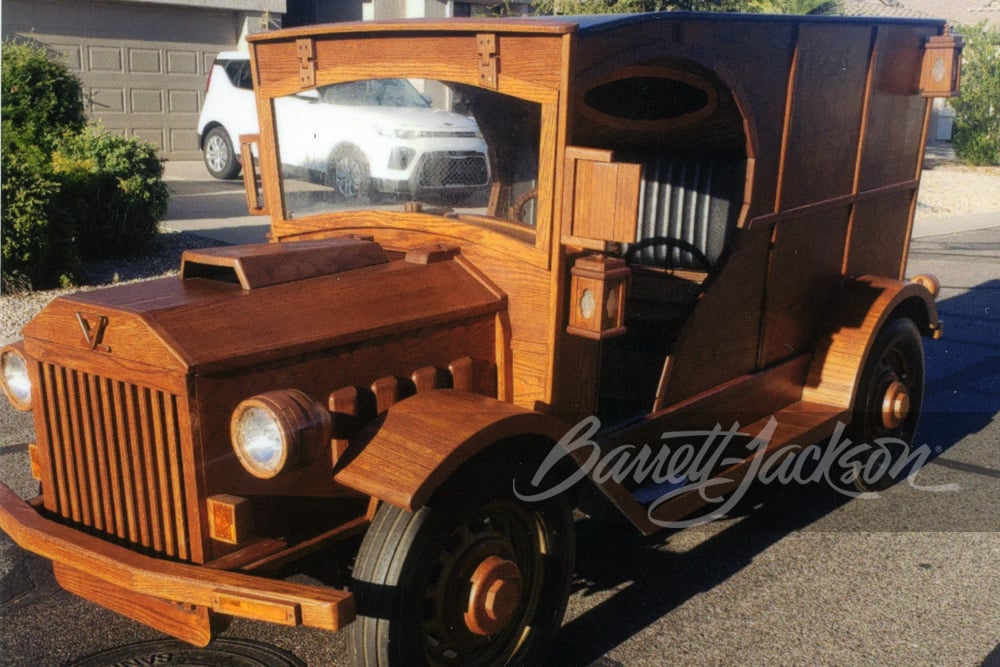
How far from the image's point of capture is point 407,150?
11.0ft

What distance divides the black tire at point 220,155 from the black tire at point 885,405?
10.6 m

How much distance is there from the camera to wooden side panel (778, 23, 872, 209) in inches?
157

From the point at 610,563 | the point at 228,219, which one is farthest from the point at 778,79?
the point at 228,219

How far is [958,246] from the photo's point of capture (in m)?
12.2

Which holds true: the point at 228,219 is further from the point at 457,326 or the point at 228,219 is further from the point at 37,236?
the point at 457,326

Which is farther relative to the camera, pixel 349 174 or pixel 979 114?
pixel 979 114

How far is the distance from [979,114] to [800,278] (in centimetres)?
2025

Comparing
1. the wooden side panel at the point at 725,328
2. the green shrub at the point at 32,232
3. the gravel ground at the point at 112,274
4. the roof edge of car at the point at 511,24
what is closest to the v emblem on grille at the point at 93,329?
the roof edge of car at the point at 511,24

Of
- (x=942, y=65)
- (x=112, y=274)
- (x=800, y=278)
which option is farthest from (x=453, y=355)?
(x=112, y=274)

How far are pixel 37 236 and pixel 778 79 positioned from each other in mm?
5853

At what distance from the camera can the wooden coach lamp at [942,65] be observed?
469cm

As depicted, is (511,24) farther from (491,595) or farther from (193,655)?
(193,655)

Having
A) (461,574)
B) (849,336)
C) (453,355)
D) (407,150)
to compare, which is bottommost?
(461,574)

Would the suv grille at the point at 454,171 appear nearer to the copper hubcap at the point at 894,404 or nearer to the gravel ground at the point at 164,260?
the copper hubcap at the point at 894,404
